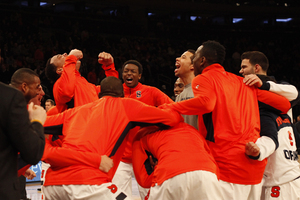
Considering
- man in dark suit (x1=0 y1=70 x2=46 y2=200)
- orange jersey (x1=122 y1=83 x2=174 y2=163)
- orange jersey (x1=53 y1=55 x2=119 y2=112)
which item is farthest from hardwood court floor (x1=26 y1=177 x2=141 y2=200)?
man in dark suit (x1=0 y1=70 x2=46 y2=200)

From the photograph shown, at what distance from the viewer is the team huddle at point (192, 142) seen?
304 centimetres

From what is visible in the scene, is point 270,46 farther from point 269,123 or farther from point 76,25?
point 269,123

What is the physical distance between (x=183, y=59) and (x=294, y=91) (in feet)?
5.43

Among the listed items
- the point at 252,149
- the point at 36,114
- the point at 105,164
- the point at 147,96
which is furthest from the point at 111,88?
the point at 147,96

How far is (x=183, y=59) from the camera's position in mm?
4887

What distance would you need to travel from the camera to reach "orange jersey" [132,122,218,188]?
122 inches

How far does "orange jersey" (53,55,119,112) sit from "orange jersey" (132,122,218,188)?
1.58 m

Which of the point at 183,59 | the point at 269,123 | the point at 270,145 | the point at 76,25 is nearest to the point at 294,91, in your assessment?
the point at 269,123

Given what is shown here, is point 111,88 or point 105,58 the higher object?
point 105,58

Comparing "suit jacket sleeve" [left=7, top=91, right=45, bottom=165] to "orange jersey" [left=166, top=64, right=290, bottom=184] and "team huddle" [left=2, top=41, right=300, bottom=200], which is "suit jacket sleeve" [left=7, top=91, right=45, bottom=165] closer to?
"team huddle" [left=2, top=41, right=300, bottom=200]

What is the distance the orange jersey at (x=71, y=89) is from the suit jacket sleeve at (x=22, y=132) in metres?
2.58

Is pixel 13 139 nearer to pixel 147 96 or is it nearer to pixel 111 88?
pixel 111 88

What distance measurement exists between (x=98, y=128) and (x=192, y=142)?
91cm

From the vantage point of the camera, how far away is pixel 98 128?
316cm
